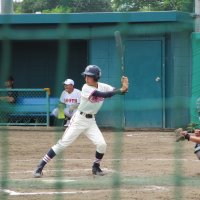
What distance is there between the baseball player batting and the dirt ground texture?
7.8 inches

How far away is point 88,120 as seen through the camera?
9211 millimetres

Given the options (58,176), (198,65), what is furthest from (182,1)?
(58,176)

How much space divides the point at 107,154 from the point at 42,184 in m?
3.65

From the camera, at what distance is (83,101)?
9.30m

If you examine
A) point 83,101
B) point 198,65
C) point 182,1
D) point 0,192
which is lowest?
point 0,192

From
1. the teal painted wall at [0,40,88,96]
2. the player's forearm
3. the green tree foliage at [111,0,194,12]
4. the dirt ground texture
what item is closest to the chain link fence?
the dirt ground texture

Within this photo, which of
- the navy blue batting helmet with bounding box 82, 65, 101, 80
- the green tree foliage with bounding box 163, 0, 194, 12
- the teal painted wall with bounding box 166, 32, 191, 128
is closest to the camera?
the navy blue batting helmet with bounding box 82, 65, 101, 80

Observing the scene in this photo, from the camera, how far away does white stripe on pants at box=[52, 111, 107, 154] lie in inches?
358

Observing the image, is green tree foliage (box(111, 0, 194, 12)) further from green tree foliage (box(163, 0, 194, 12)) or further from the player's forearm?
the player's forearm

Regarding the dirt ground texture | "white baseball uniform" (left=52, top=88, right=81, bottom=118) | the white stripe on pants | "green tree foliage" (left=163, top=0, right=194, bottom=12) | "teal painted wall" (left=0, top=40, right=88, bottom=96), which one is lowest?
the dirt ground texture

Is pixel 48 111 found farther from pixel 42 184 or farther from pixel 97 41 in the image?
pixel 42 184

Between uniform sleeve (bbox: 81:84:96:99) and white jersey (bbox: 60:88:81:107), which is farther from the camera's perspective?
white jersey (bbox: 60:88:81:107)

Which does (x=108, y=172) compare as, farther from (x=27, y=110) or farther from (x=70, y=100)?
(x=27, y=110)

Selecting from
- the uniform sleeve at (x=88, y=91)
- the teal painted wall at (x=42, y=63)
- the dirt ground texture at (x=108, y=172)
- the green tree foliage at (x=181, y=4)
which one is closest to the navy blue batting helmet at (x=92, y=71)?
the uniform sleeve at (x=88, y=91)
